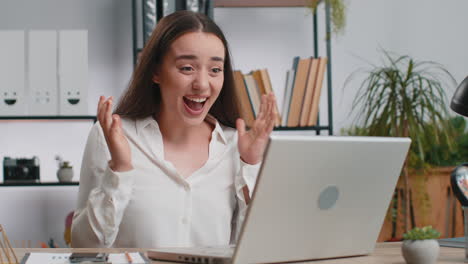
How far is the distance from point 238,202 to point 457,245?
608 millimetres

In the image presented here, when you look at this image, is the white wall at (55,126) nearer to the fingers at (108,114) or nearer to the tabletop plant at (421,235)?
the fingers at (108,114)

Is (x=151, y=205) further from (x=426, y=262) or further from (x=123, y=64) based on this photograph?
(x=123, y=64)

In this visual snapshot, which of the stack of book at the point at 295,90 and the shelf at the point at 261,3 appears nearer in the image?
the stack of book at the point at 295,90

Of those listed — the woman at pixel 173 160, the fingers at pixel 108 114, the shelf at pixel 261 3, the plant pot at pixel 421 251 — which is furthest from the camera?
the shelf at pixel 261 3

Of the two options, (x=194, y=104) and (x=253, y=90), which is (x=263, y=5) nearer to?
(x=253, y=90)

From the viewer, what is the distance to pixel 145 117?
183 centimetres

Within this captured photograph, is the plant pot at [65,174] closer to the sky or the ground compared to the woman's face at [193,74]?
closer to the ground

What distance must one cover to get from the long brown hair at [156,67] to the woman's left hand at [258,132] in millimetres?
312

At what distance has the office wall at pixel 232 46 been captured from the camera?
3.18m

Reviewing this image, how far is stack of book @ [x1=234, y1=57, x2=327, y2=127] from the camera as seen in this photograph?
2.86 m

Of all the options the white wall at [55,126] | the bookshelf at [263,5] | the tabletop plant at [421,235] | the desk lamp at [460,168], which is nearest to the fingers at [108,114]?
the tabletop plant at [421,235]

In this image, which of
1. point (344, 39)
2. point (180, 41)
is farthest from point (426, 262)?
point (344, 39)

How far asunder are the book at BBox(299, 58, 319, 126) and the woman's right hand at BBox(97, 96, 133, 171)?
1.52m

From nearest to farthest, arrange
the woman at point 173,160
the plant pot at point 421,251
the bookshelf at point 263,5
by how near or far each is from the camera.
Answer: the plant pot at point 421,251
the woman at point 173,160
the bookshelf at point 263,5
